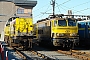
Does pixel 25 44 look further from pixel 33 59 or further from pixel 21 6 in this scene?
pixel 21 6

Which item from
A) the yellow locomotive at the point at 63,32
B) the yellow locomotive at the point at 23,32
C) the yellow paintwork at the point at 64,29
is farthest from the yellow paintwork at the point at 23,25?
the yellow paintwork at the point at 64,29

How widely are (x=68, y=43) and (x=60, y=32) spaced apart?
48.5 inches

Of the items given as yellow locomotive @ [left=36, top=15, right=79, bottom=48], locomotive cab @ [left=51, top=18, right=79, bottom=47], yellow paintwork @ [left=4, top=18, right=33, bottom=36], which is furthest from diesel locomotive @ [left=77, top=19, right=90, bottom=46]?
yellow paintwork @ [left=4, top=18, right=33, bottom=36]

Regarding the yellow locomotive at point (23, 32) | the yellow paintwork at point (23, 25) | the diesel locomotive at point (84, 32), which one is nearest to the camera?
the yellow locomotive at point (23, 32)

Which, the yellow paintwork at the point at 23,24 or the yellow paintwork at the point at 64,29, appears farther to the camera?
the yellow paintwork at the point at 23,24

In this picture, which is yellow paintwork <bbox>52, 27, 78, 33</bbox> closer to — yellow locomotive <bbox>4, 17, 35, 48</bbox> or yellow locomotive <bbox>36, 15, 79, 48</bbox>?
yellow locomotive <bbox>36, 15, 79, 48</bbox>

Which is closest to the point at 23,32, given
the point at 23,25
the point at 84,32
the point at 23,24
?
the point at 23,25

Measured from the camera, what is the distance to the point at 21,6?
7475 centimetres

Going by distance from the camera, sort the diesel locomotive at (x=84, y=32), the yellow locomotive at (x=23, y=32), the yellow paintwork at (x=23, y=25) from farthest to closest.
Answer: the diesel locomotive at (x=84, y=32) → the yellow paintwork at (x=23, y=25) → the yellow locomotive at (x=23, y=32)

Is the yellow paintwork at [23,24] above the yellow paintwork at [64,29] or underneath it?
above

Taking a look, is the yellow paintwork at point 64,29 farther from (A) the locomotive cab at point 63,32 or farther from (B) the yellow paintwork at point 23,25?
(B) the yellow paintwork at point 23,25

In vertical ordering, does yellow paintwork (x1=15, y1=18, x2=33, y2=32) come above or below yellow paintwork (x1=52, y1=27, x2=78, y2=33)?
above

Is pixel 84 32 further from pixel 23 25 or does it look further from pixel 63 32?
pixel 23 25

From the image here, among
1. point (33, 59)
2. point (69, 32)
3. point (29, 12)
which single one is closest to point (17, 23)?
point (69, 32)
